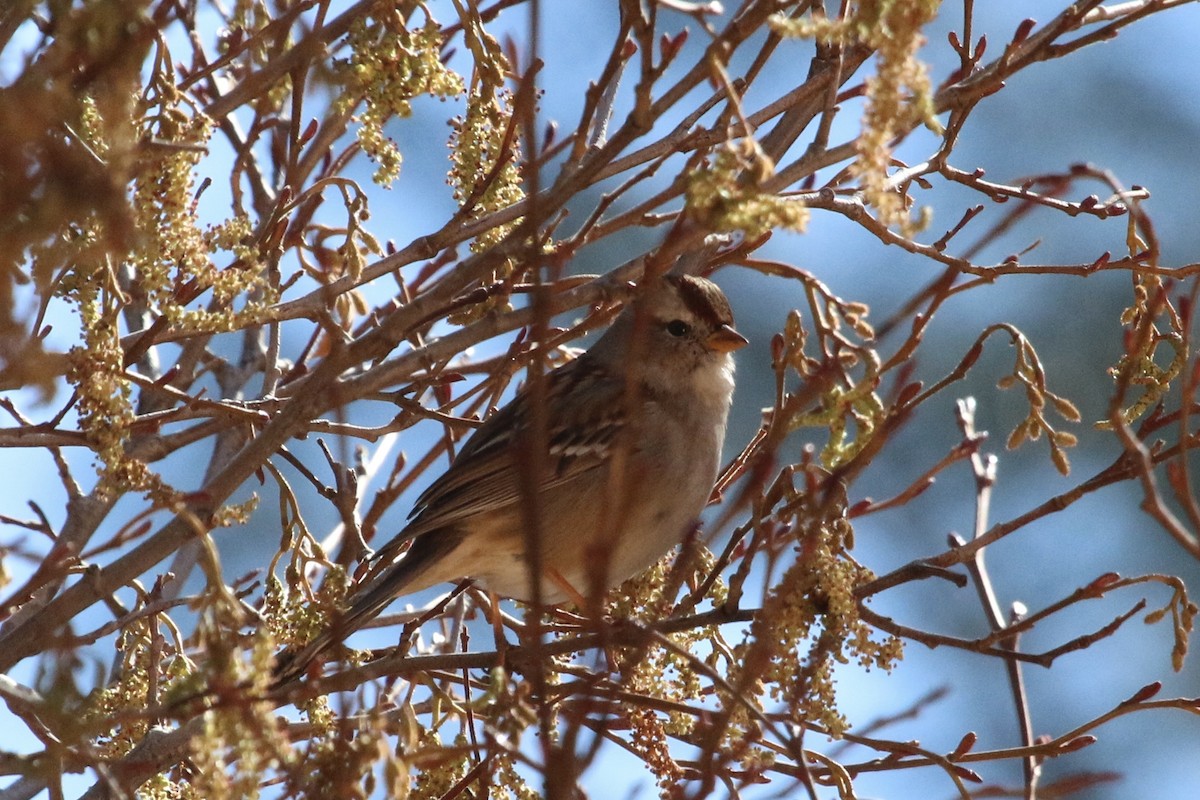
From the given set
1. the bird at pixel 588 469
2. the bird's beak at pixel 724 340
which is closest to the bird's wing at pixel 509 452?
the bird at pixel 588 469

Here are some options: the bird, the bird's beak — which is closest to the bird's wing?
the bird

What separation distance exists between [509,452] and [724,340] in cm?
85

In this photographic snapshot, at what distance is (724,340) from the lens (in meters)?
4.37

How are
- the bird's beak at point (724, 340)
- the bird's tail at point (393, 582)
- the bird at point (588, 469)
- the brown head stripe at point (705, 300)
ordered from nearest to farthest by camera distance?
the bird's tail at point (393, 582) → the bird at point (588, 469) → the brown head stripe at point (705, 300) → the bird's beak at point (724, 340)

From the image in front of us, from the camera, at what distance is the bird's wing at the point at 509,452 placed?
412cm

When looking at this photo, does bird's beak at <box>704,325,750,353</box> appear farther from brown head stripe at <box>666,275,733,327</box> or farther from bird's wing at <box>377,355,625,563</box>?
bird's wing at <box>377,355,625,563</box>

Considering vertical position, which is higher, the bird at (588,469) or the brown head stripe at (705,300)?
the brown head stripe at (705,300)

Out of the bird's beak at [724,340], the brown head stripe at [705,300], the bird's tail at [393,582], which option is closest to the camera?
the bird's tail at [393,582]

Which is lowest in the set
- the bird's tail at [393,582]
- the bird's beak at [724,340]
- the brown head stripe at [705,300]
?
the bird's tail at [393,582]

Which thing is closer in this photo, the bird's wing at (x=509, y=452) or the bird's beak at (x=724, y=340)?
the bird's wing at (x=509, y=452)

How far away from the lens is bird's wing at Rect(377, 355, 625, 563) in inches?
162

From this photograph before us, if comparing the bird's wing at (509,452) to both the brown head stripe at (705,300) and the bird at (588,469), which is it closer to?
the bird at (588,469)

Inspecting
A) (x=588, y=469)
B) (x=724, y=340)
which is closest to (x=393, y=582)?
(x=588, y=469)

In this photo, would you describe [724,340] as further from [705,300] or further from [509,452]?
[509,452]
